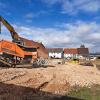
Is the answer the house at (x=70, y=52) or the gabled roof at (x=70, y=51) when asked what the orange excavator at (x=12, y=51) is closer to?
the house at (x=70, y=52)

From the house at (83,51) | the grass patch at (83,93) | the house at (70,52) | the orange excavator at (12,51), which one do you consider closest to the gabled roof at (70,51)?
the house at (70,52)

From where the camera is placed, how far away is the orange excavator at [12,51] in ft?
118

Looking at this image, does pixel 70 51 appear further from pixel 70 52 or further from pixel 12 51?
pixel 12 51

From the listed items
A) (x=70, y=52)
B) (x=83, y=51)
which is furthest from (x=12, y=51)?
(x=83, y=51)

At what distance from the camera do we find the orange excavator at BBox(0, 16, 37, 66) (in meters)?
35.8

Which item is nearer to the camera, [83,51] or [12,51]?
[12,51]

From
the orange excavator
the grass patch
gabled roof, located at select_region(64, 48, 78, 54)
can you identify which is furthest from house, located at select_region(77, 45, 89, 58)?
the grass patch

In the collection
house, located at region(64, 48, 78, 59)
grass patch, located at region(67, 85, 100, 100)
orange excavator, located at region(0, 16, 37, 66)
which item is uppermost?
house, located at region(64, 48, 78, 59)

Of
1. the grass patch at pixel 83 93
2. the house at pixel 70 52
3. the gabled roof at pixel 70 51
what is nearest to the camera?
the grass patch at pixel 83 93

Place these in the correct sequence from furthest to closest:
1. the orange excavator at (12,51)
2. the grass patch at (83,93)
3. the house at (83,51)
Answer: the house at (83,51), the orange excavator at (12,51), the grass patch at (83,93)

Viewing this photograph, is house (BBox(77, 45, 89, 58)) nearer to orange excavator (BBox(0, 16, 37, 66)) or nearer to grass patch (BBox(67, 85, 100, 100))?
orange excavator (BBox(0, 16, 37, 66))

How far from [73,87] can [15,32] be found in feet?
68.3

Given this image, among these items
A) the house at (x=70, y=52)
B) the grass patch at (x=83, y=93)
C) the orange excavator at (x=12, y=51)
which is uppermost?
the house at (x=70, y=52)

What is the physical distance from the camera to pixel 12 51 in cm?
3644
